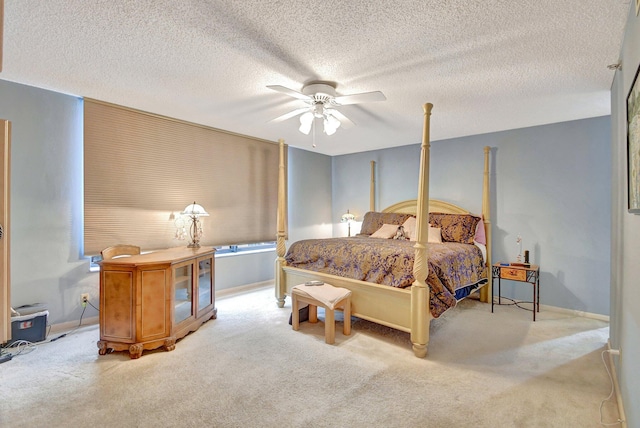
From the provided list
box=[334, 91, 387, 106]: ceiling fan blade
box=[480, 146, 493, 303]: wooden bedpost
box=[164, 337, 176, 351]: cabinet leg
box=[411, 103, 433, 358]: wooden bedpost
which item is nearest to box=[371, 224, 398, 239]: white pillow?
box=[480, 146, 493, 303]: wooden bedpost

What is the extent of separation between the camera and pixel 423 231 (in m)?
2.70

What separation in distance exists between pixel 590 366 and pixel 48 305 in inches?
194

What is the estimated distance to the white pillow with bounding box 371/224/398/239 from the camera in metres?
4.59

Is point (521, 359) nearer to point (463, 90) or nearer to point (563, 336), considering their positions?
point (563, 336)

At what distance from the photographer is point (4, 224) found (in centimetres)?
130

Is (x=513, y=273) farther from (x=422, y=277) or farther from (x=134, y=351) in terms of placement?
(x=134, y=351)

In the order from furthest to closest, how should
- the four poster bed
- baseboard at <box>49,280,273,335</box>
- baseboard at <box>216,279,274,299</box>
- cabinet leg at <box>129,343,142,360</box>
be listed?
1. baseboard at <box>216,279,274,299</box>
2. baseboard at <box>49,280,273,335</box>
3. the four poster bed
4. cabinet leg at <box>129,343,142,360</box>

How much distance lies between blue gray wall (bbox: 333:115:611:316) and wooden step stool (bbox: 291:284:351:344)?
2381 millimetres

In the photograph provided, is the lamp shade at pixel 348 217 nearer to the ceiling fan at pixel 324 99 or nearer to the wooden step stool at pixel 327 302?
the wooden step stool at pixel 327 302

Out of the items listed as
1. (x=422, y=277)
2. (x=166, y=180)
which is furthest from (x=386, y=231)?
(x=166, y=180)

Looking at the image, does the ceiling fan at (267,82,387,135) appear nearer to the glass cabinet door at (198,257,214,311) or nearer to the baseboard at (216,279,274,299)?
the glass cabinet door at (198,257,214,311)

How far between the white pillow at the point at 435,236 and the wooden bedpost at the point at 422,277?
4.97 feet

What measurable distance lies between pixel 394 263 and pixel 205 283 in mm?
2060

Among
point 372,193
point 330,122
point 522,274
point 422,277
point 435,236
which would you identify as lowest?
point 522,274
